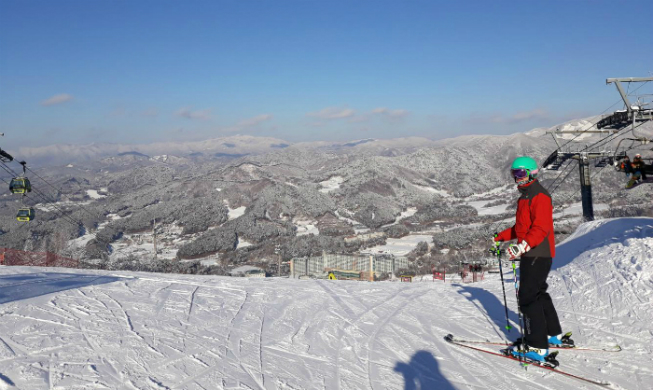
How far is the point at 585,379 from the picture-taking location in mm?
4227

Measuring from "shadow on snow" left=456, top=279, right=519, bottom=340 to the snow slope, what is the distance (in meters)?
0.02

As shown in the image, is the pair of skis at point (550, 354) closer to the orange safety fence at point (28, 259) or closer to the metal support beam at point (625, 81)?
the metal support beam at point (625, 81)

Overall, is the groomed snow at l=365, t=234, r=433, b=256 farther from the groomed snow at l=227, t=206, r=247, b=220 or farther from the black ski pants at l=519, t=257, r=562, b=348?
the black ski pants at l=519, t=257, r=562, b=348

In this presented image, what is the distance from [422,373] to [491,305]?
11.4ft

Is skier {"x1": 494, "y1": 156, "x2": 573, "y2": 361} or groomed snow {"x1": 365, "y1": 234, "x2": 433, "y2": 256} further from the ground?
skier {"x1": 494, "y1": 156, "x2": 573, "y2": 361}

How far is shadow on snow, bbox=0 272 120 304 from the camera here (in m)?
6.73

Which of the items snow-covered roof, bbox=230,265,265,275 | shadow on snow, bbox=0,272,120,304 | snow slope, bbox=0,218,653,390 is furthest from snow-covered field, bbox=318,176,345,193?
snow slope, bbox=0,218,653,390

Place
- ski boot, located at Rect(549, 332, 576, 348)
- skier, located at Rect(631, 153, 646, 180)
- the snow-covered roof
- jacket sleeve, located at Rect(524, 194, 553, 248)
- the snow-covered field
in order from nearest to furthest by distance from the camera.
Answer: jacket sleeve, located at Rect(524, 194, 553, 248), ski boot, located at Rect(549, 332, 576, 348), skier, located at Rect(631, 153, 646, 180), the snow-covered roof, the snow-covered field

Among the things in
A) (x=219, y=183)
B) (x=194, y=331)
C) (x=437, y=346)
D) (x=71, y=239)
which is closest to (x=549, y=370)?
(x=437, y=346)

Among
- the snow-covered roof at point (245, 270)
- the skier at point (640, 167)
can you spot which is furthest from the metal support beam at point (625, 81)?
the snow-covered roof at point (245, 270)

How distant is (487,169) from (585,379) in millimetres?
141093

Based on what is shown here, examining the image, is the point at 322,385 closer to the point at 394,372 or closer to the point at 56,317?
the point at 394,372

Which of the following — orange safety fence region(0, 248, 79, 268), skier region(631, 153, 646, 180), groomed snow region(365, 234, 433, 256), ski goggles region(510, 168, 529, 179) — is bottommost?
groomed snow region(365, 234, 433, 256)

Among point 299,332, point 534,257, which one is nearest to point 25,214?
point 299,332
